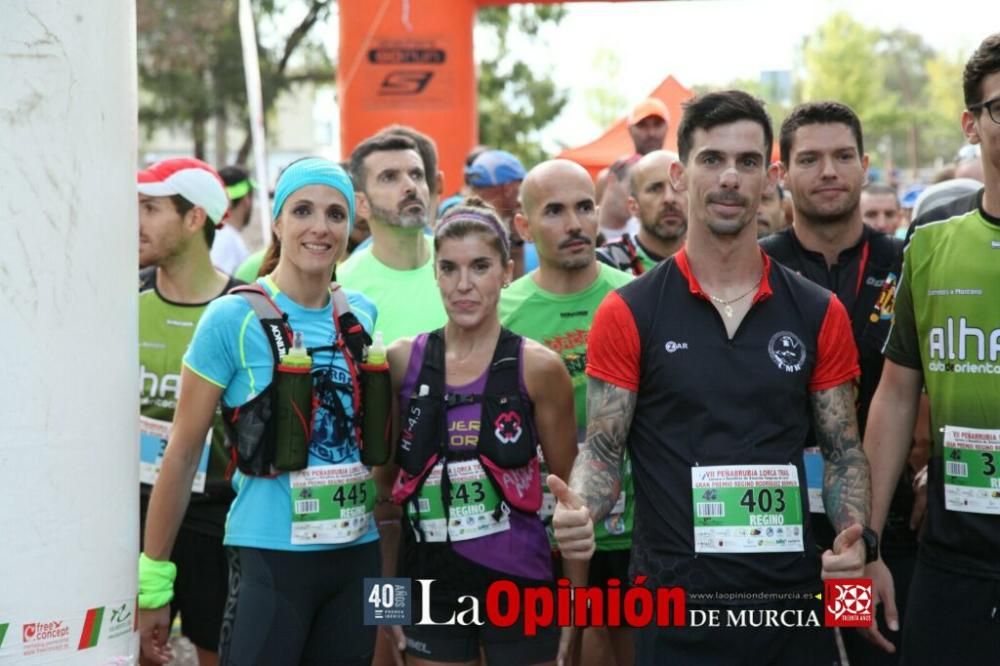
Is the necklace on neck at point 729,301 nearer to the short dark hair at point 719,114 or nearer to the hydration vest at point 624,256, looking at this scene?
the short dark hair at point 719,114

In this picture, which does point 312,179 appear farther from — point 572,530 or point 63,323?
point 63,323

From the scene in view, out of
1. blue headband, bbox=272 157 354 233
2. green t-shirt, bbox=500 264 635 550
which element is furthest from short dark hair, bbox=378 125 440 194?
blue headband, bbox=272 157 354 233

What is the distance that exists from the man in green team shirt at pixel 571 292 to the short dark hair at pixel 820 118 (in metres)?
0.82

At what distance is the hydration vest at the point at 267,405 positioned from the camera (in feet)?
13.2

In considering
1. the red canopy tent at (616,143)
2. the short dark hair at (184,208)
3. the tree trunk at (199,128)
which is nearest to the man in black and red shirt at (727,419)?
the short dark hair at (184,208)

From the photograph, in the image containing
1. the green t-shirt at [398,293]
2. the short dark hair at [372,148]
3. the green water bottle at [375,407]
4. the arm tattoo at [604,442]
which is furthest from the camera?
the short dark hair at [372,148]

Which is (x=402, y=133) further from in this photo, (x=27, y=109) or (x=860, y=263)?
(x=27, y=109)

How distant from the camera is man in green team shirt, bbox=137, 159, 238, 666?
5.23 m

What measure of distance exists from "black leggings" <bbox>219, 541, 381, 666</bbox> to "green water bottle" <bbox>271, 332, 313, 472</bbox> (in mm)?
294

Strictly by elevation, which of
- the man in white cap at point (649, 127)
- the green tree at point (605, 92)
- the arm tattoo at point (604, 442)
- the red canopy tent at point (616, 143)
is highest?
the green tree at point (605, 92)

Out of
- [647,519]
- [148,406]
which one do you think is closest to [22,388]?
[647,519]

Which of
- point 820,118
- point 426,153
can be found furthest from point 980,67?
point 426,153

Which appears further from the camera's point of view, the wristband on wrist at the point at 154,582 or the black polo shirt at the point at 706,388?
the wristband on wrist at the point at 154,582

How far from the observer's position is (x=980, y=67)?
3.82m
